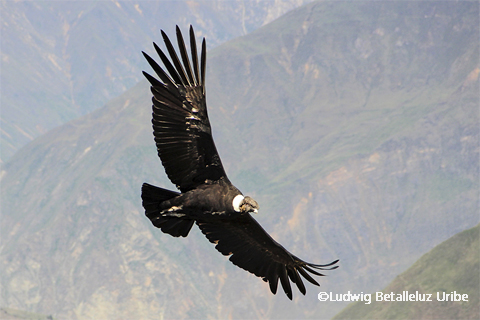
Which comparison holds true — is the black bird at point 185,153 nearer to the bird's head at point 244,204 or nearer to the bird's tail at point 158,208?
the bird's tail at point 158,208

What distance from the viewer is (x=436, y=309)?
632 ft

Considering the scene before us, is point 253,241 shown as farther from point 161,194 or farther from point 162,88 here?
point 162,88

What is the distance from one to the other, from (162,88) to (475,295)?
589 ft

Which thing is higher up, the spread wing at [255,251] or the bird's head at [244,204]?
the spread wing at [255,251]

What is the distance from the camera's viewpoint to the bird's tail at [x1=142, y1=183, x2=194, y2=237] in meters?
26.0

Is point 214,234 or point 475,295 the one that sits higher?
point 475,295

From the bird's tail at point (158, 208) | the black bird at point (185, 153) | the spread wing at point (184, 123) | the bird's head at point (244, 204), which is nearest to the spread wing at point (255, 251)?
the bird's tail at point (158, 208)

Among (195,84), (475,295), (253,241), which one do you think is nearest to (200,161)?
(195,84)

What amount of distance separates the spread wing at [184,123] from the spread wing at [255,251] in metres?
2.87

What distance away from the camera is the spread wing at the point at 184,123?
2586 cm

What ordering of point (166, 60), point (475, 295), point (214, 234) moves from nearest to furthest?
point (166, 60)
point (214, 234)
point (475, 295)

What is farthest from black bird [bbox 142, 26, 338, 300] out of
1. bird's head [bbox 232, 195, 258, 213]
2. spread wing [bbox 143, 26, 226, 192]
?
bird's head [bbox 232, 195, 258, 213]

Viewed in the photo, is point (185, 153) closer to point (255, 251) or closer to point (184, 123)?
point (184, 123)

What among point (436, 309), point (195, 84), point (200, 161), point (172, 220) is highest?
point (436, 309)
